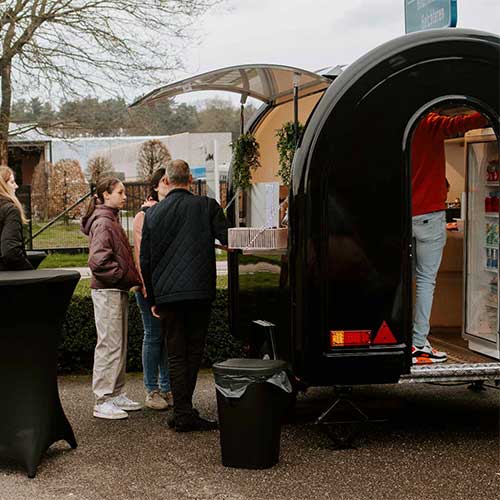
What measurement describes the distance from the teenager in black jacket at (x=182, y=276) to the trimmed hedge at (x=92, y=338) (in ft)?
7.86

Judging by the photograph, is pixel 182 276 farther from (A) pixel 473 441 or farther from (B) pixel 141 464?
(A) pixel 473 441

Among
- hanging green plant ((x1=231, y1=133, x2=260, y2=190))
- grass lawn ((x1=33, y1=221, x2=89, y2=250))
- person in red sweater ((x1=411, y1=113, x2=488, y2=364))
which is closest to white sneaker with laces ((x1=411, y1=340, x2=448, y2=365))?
→ person in red sweater ((x1=411, y1=113, x2=488, y2=364))

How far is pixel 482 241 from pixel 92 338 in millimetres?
4035

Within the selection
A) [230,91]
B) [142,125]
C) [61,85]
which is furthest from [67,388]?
[142,125]

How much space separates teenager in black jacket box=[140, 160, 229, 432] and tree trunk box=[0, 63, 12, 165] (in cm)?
850

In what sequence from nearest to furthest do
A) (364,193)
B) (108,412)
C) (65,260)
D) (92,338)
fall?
(364,193) → (108,412) → (92,338) → (65,260)

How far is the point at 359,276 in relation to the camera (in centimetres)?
→ 600

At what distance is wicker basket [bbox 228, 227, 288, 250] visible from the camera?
254 inches

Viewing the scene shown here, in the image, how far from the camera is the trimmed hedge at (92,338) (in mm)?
9125

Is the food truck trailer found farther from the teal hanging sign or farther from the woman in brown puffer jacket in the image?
the woman in brown puffer jacket

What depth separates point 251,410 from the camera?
583 cm

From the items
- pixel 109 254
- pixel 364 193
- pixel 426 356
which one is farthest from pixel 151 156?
pixel 364 193

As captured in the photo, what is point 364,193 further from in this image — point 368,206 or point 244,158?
point 244,158

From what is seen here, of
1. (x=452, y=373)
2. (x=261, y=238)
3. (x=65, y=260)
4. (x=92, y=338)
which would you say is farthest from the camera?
(x=65, y=260)
